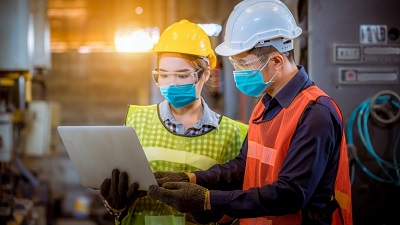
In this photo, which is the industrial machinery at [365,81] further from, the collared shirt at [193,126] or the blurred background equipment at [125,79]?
the collared shirt at [193,126]

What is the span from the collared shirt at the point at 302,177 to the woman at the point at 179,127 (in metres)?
0.48

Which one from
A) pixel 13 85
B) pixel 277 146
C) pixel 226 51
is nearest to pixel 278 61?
pixel 226 51

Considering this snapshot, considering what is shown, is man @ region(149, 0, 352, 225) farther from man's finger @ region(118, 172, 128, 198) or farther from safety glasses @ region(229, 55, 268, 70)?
man's finger @ region(118, 172, 128, 198)

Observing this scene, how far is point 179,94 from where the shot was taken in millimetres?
2549

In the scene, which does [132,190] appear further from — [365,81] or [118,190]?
[365,81]

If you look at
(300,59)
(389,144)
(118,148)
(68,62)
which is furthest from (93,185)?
(68,62)

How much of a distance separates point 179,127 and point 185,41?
39 cm

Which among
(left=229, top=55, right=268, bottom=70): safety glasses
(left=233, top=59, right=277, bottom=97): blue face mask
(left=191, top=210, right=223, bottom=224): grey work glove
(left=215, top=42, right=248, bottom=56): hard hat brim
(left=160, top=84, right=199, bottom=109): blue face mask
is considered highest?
(left=215, top=42, right=248, bottom=56): hard hat brim

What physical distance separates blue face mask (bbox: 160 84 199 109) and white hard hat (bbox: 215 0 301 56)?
302 millimetres

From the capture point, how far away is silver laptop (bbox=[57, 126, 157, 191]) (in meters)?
2.18

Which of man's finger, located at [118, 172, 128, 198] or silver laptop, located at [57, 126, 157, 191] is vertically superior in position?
silver laptop, located at [57, 126, 157, 191]

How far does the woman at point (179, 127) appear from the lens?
8.32ft

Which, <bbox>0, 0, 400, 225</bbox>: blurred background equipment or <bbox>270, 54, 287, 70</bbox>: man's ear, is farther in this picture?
<bbox>0, 0, 400, 225</bbox>: blurred background equipment

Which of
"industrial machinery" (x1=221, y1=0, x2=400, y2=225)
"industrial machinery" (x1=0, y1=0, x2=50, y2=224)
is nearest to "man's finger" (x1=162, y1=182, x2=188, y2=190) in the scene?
"industrial machinery" (x1=221, y1=0, x2=400, y2=225)
